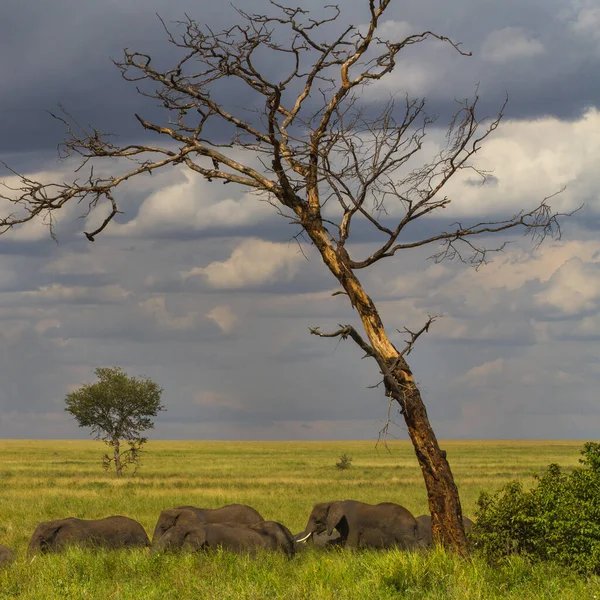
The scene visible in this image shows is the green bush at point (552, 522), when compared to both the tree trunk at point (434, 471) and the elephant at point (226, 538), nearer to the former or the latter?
the tree trunk at point (434, 471)

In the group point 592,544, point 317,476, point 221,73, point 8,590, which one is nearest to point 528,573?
point 592,544

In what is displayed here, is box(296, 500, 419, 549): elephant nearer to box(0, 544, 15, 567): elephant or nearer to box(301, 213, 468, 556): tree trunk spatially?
box(301, 213, 468, 556): tree trunk

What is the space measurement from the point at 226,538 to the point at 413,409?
4.85 meters

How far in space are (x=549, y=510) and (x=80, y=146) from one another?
9.92 m

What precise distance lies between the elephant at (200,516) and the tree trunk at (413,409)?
5.70 metres

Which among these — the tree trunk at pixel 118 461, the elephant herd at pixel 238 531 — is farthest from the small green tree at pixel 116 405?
the elephant herd at pixel 238 531

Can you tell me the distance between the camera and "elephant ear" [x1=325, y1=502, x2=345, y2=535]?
63.9ft

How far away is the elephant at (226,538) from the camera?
639 inches

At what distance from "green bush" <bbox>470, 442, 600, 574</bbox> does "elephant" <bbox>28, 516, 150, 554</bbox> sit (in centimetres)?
798

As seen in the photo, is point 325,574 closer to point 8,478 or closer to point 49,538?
point 49,538

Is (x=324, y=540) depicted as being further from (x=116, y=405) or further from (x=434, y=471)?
(x=116, y=405)

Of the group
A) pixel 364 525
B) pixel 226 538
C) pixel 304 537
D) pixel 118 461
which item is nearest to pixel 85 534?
pixel 226 538

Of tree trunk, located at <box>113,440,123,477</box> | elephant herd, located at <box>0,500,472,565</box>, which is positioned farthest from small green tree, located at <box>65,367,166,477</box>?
elephant herd, located at <box>0,500,472,565</box>

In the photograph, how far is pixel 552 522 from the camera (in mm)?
12898
